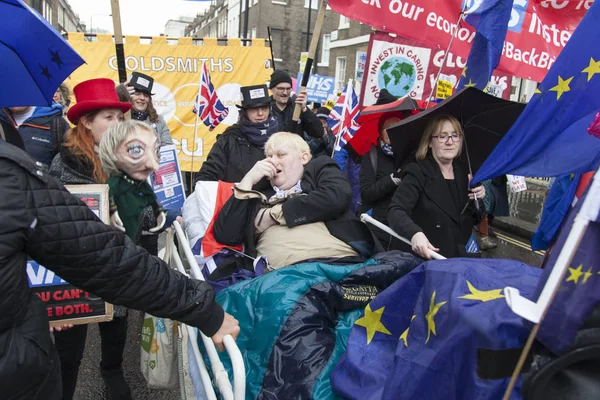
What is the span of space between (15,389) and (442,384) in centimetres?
120

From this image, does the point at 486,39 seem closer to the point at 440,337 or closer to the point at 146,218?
the point at 146,218

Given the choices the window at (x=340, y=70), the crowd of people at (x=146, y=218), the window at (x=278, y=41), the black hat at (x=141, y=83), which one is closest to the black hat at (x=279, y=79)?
the black hat at (x=141, y=83)

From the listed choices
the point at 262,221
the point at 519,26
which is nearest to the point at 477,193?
the point at 262,221

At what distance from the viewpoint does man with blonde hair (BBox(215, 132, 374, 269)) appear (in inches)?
106

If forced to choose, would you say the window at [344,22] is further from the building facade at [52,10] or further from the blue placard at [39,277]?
the blue placard at [39,277]

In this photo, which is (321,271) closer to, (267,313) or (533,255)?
(267,313)

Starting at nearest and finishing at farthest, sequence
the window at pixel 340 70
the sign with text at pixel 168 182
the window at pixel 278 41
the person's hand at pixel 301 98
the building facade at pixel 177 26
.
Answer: the sign with text at pixel 168 182 < the person's hand at pixel 301 98 < the window at pixel 340 70 < the window at pixel 278 41 < the building facade at pixel 177 26

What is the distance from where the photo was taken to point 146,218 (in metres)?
2.75

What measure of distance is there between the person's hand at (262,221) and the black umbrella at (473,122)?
3.29 ft

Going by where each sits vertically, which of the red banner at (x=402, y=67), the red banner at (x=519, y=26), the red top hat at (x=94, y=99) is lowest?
the red top hat at (x=94, y=99)

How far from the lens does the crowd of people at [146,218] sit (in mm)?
1415

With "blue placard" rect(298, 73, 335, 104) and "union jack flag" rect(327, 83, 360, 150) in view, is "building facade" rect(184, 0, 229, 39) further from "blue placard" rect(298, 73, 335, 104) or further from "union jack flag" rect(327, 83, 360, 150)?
"union jack flag" rect(327, 83, 360, 150)

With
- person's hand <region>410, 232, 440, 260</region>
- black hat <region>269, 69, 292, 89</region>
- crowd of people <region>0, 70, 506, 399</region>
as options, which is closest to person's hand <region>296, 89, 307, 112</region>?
black hat <region>269, 69, 292, 89</region>

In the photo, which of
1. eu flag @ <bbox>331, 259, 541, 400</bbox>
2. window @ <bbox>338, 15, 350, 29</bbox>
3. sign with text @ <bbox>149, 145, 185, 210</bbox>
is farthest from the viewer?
window @ <bbox>338, 15, 350, 29</bbox>
